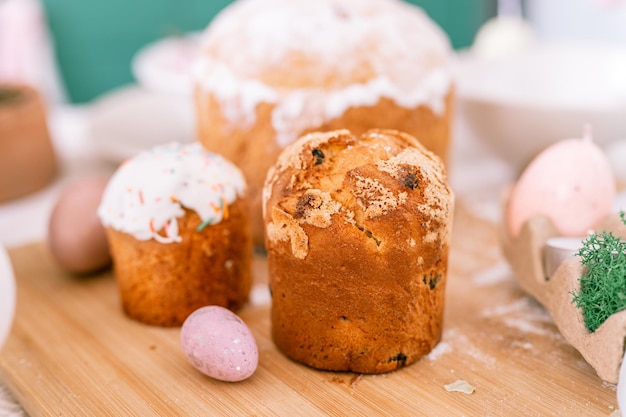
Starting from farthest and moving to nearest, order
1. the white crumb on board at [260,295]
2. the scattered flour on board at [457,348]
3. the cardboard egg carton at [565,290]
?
1. the white crumb on board at [260,295]
2. the scattered flour on board at [457,348]
3. the cardboard egg carton at [565,290]

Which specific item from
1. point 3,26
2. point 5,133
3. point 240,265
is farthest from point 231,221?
point 3,26

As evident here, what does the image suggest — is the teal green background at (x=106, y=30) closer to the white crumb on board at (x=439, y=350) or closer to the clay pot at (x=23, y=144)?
the clay pot at (x=23, y=144)

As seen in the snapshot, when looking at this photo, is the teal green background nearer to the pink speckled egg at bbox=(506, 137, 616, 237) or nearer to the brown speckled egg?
the brown speckled egg

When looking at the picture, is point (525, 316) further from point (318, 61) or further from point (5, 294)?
point (5, 294)

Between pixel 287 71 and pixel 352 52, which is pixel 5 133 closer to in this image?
pixel 287 71

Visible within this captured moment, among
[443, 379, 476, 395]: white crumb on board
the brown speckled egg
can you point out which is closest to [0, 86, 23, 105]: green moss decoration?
the brown speckled egg

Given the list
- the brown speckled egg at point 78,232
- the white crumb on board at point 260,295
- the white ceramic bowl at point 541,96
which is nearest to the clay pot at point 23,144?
the brown speckled egg at point 78,232
